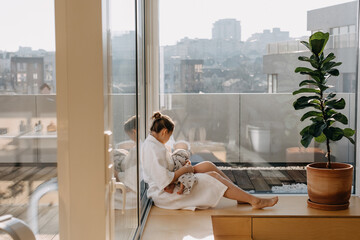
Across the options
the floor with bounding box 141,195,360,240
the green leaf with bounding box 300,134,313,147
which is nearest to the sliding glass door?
the floor with bounding box 141,195,360,240

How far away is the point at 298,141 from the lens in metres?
4.28

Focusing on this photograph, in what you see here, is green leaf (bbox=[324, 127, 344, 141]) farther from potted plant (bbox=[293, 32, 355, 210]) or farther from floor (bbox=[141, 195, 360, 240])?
floor (bbox=[141, 195, 360, 240])

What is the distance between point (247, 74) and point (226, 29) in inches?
17.4

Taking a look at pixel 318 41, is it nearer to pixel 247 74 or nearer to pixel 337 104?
pixel 337 104

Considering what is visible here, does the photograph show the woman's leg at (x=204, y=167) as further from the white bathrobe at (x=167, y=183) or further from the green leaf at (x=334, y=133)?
the green leaf at (x=334, y=133)

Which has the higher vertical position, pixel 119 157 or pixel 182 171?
pixel 119 157

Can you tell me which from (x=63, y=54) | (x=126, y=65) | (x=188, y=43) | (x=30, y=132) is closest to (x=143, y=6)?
(x=188, y=43)

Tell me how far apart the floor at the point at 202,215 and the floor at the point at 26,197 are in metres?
1.63

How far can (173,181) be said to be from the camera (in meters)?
3.73

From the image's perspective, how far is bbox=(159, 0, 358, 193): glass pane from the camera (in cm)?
421

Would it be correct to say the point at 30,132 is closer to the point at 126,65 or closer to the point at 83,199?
the point at 83,199

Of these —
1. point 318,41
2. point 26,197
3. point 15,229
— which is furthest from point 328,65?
point 15,229

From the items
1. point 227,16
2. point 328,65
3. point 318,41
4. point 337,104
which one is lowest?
point 337,104

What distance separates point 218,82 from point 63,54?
2.67 metres
